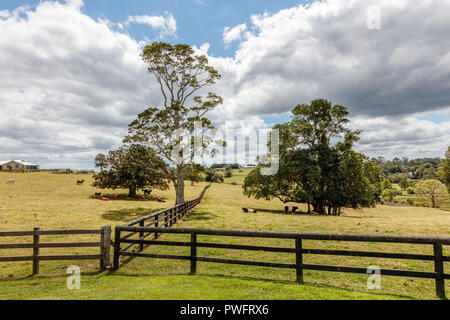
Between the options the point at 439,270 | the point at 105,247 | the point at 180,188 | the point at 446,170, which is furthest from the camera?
the point at 446,170

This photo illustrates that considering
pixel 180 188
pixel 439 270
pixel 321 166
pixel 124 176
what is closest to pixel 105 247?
pixel 439 270

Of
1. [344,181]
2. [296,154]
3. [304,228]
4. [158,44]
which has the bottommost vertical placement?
[304,228]

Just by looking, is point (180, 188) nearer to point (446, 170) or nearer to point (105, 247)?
point (105, 247)

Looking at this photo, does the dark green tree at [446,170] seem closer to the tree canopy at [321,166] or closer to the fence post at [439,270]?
the tree canopy at [321,166]

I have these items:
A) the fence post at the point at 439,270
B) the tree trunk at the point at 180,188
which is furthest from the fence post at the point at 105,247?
the tree trunk at the point at 180,188

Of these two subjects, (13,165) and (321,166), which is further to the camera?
(13,165)

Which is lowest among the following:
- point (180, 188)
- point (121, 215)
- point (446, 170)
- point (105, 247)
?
point (121, 215)

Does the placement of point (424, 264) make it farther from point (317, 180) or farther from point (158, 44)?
point (158, 44)

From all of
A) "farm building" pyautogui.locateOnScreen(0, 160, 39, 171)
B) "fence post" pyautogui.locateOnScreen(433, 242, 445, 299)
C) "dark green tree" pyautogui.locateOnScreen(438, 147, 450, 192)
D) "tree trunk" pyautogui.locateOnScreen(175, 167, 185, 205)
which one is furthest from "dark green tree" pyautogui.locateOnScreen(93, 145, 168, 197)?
"farm building" pyautogui.locateOnScreen(0, 160, 39, 171)

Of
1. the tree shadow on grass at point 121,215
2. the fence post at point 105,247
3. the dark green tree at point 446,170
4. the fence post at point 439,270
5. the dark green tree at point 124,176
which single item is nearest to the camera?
the fence post at point 439,270

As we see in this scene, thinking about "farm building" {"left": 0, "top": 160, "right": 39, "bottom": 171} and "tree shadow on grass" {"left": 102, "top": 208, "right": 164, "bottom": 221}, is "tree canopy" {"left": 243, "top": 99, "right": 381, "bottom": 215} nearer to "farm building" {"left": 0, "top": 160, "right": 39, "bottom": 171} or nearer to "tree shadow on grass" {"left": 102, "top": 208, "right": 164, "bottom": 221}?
"tree shadow on grass" {"left": 102, "top": 208, "right": 164, "bottom": 221}

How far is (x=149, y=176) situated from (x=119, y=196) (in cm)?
666

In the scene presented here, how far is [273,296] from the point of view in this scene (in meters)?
5.33
